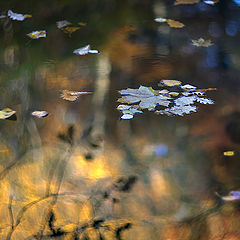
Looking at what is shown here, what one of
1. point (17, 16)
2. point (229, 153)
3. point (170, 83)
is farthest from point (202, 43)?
point (17, 16)

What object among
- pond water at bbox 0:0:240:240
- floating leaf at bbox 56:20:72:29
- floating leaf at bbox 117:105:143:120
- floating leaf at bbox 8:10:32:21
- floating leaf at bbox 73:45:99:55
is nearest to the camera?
pond water at bbox 0:0:240:240

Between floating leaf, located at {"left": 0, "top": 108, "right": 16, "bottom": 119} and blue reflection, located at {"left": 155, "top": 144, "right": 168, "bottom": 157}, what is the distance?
62cm

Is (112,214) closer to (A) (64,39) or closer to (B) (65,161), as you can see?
(B) (65,161)

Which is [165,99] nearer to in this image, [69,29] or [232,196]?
[232,196]

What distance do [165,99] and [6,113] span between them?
673mm

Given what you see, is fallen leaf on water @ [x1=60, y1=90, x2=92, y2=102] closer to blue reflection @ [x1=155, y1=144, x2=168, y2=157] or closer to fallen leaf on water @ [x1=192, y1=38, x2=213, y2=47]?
blue reflection @ [x1=155, y1=144, x2=168, y2=157]

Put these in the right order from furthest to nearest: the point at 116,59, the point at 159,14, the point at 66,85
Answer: the point at 159,14 → the point at 116,59 → the point at 66,85

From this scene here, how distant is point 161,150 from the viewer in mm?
1572

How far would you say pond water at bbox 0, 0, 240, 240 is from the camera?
49.6 inches

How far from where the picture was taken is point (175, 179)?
143 cm

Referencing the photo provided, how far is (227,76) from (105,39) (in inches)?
30.7

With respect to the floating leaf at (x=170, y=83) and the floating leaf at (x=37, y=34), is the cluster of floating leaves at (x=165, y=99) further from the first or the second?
the floating leaf at (x=37, y=34)

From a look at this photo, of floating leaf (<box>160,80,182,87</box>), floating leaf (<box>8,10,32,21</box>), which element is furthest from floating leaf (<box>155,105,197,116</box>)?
floating leaf (<box>8,10,32,21</box>)

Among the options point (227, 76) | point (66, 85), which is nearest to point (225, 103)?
point (227, 76)
